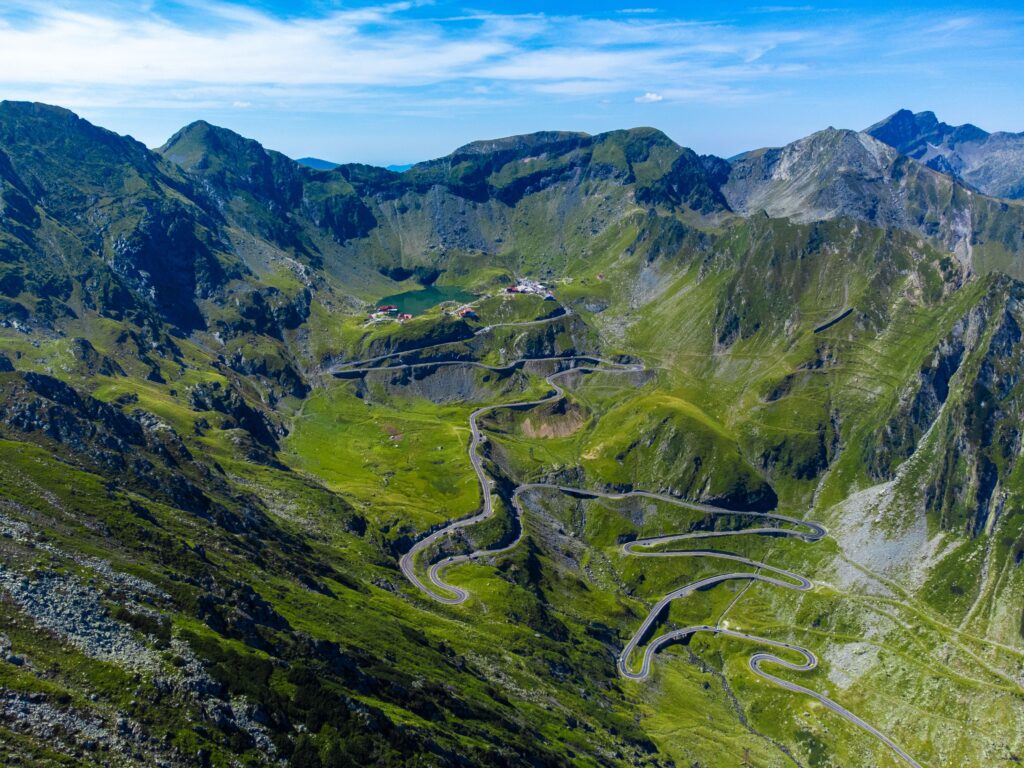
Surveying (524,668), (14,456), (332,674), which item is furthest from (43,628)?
(524,668)

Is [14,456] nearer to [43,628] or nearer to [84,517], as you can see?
[84,517]

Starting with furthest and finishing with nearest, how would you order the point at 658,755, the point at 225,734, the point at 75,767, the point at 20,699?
the point at 658,755
the point at 225,734
the point at 20,699
the point at 75,767

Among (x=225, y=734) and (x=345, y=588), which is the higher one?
(x=225, y=734)

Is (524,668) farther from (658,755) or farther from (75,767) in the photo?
(75,767)

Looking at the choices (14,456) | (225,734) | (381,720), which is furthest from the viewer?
(14,456)

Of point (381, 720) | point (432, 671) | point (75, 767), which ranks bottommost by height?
point (432, 671)

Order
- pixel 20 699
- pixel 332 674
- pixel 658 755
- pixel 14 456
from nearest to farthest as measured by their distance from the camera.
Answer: pixel 20 699, pixel 332 674, pixel 14 456, pixel 658 755

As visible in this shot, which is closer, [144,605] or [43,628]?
[43,628]

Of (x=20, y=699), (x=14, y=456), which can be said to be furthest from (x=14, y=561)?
(x=14, y=456)

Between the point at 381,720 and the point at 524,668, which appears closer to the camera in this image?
the point at 381,720
